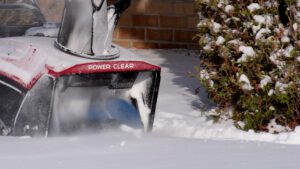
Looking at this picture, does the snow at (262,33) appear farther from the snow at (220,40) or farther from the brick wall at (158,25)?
the brick wall at (158,25)

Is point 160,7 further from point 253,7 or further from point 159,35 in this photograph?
point 253,7

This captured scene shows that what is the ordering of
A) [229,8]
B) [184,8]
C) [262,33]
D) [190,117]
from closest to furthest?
1. [262,33]
2. [229,8]
3. [190,117]
4. [184,8]

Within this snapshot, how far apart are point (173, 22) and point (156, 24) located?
0.22 meters

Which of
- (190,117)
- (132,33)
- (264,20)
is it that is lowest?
(132,33)

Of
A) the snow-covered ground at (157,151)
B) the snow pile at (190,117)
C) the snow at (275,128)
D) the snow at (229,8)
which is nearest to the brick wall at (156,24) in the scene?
the snow pile at (190,117)

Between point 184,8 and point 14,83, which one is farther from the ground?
point 14,83

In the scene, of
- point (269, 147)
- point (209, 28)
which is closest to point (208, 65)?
point (209, 28)

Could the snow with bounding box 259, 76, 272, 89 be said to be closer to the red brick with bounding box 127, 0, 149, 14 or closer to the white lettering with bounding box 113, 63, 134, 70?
the white lettering with bounding box 113, 63, 134, 70

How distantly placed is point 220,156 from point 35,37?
1.71 meters

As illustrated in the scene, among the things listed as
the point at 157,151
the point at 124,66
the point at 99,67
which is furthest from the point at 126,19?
the point at 157,151

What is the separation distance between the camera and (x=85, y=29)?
546 cm

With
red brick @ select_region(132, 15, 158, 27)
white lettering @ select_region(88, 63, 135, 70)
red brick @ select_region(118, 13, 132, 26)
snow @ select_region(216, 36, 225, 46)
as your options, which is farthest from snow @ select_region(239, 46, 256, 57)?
red brick @ select_region(118, 13, 132, 26)

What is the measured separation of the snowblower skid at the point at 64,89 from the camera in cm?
532

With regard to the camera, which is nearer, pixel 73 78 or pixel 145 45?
pixel 73 78
